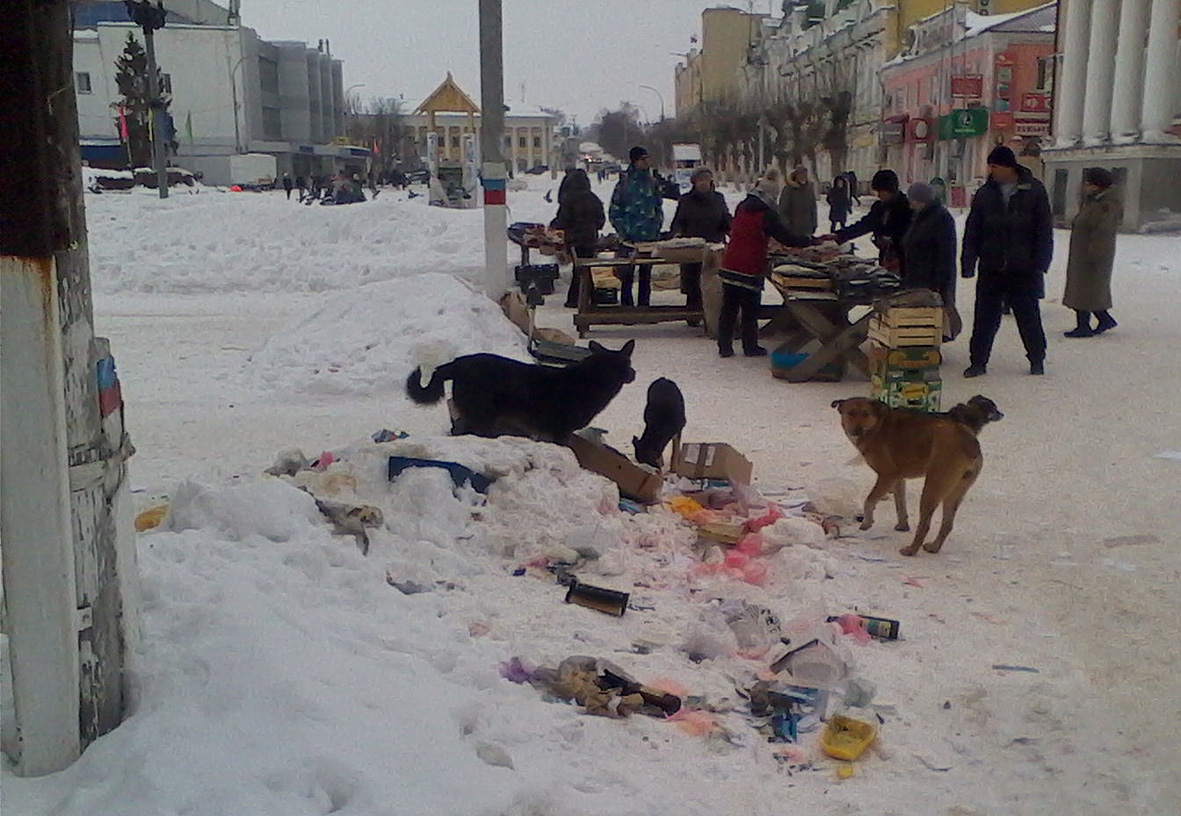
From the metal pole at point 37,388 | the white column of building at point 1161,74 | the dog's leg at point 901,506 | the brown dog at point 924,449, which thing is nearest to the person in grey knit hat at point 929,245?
the dog's leg at point 901,506

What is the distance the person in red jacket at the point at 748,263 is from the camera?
9.89m

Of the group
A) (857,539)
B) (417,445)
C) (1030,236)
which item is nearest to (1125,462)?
(857,539)

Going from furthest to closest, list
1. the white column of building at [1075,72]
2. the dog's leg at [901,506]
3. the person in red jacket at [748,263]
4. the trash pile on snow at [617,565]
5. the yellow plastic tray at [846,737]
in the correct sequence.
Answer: the white column of building at [1075,72], the person in red jacket at [748,263], the dog's leg at [901,506], the trash pile on snow at [617,565], the yellow plastic tray at [846,737]

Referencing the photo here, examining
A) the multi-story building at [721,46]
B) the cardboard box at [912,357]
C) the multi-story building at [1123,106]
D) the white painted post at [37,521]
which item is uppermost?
the multi-story building at [721,46]

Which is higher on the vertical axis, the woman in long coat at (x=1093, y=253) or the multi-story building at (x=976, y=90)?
the multi-story building at (x=976, y=90)

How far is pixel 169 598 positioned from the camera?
327cm

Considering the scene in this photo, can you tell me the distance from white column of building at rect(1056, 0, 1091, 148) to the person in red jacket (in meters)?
Result: 26.7

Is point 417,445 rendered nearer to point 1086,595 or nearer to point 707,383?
point 1086,595

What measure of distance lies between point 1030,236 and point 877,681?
6.50 m

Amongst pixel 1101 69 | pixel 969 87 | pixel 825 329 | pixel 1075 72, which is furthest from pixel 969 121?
pixel 825 329

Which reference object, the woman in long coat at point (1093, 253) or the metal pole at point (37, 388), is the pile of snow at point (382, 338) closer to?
the metal pole at point (37, 388)

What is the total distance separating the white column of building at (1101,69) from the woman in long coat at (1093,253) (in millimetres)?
22844

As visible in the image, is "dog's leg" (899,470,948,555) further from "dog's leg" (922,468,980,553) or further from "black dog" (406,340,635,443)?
"black dog" (406,340,635,443)

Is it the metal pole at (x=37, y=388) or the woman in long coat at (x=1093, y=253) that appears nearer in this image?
the metal pole at (x=37, y=388)
